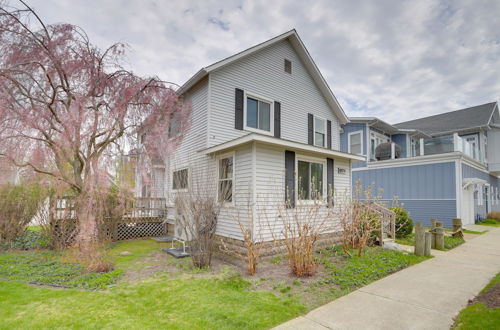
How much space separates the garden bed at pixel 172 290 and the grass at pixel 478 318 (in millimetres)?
1576

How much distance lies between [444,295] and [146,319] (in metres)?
4.82

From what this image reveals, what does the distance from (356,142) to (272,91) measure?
950cm

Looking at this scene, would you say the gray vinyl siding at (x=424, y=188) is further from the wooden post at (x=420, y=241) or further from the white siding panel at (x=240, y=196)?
the white siding panel at (x=240, y=196)

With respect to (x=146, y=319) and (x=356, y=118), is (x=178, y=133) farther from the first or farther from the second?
(x=356, y=118)

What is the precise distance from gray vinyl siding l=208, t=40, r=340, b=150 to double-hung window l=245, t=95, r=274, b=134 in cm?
27

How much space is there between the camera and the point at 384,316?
12.1 feet

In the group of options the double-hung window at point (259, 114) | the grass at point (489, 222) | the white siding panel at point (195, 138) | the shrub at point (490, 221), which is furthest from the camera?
the shrub at point (490, 221)

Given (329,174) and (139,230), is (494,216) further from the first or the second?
(139,230)

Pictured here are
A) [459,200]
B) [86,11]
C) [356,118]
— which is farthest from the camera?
[356,118]

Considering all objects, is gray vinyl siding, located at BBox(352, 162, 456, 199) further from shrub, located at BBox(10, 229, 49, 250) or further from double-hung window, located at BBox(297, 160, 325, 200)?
shrub, located at BBox(10, 229, 49, 250)

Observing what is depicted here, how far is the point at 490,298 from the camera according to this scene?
13.8 feet

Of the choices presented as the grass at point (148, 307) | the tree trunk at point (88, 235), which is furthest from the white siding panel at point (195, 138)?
the grass at point (148, 307)

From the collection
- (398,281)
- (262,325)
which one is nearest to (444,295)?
(398,281)

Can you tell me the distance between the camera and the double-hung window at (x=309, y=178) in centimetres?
849
